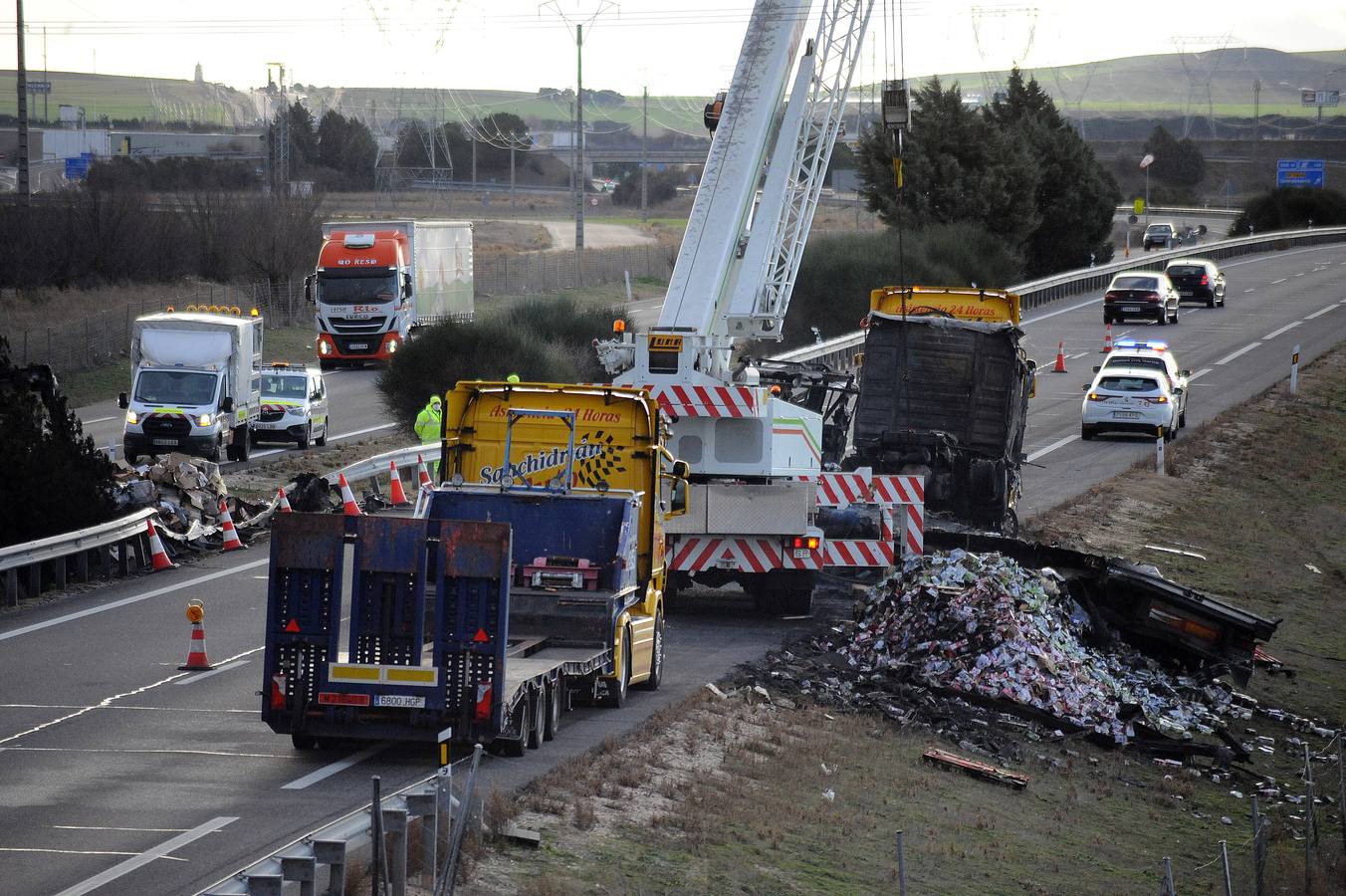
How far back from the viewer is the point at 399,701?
11.7 m

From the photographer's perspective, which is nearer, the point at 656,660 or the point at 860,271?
the point at 656,660

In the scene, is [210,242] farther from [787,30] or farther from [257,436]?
[787,30]

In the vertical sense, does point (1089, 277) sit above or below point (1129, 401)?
above

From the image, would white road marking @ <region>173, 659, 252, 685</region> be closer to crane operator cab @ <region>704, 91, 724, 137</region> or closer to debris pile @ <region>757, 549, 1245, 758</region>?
debris pile @ <region>757, 549, 1245, 758</region>

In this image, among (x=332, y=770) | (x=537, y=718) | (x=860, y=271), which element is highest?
(x=860, y=271)

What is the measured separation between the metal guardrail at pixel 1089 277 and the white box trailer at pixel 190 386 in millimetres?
10335

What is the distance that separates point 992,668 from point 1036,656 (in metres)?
0.54

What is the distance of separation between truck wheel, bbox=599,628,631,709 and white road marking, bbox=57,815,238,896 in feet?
13.3

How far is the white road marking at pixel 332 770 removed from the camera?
1164 cm

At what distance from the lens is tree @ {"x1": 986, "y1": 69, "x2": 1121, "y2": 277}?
73.2 meters

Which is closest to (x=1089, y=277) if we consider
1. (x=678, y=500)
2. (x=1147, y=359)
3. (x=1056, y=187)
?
(x=1056, y=187)

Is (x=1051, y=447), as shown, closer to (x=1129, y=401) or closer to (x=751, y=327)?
(x=1129, y=401)

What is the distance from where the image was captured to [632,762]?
12.3 m

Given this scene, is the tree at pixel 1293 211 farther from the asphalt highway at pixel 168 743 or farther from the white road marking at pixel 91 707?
the white road marking at pixel 91 707
